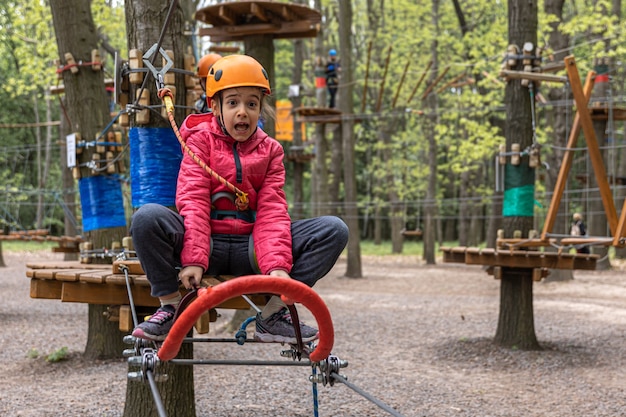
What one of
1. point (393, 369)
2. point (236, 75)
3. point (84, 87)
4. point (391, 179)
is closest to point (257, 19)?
point (84, 87)

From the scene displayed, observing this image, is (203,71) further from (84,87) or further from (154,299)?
(84,87)

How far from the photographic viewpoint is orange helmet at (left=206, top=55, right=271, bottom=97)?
3.16 meters

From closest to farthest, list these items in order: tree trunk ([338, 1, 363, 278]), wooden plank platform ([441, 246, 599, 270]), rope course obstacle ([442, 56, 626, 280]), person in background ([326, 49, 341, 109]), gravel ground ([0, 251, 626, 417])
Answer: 1. gravel ground ([0, 251, 626, 417])
2. rope course obstacle ([442, 56, 626, 280])
3. wooden plank platform ([441, 246, 599, 270])
4. tree trunk ([338, 1, 363, 278])
5. person in background ([326, 49, 341, 109])

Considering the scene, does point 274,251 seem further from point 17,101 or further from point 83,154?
point 17,101

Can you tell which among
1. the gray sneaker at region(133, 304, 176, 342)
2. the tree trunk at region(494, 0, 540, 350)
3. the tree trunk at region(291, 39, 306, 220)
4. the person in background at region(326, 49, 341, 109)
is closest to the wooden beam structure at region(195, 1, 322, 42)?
the tree trunk at region(494, 0, 540, 350)

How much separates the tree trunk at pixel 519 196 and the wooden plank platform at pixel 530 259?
599 millimetres

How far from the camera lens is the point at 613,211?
277 inches

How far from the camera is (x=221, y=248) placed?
323 cm

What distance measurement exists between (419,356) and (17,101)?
105 ft

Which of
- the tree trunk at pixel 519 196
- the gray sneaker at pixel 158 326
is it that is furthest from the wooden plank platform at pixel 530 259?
the gray sneaker at pixel 158 326

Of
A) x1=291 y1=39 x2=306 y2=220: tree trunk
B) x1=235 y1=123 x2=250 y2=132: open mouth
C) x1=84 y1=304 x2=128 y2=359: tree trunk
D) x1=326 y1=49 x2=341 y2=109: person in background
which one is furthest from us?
x1=291 y1=39 x2=306 y2=220: tree trunk

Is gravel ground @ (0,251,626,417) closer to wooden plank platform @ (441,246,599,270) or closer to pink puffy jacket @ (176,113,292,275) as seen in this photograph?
wooden plank platform @ (441,246,599,270)

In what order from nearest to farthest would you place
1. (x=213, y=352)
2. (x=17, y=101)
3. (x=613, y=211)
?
(x=613, y=211)
(x=213, y=352)
(x=17, y=101)

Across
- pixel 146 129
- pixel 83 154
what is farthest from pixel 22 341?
pixel 146 129
